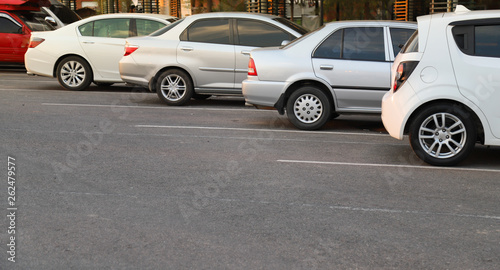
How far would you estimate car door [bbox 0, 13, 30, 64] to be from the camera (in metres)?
20.0

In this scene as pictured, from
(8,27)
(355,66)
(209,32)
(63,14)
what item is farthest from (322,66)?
(63,14)

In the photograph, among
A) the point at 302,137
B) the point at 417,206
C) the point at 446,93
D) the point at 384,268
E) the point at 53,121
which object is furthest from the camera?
the point at 53,121

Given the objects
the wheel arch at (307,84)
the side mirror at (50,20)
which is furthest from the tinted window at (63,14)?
the wheel arch at (307,84)

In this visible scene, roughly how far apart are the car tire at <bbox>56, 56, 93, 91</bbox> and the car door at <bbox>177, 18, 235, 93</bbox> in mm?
3380

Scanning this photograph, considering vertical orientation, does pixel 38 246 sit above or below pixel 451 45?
below

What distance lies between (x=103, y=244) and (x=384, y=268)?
1.96 meters

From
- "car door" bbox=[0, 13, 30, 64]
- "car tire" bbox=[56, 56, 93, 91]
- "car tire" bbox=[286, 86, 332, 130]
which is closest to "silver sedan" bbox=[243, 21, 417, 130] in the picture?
"car tire" bbox=[286, 86, 332, 130]

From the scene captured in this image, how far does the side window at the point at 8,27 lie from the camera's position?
20.0 m

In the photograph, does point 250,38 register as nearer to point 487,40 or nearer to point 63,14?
point 487,40

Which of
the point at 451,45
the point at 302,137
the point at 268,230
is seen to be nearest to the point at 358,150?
the point at 302,137

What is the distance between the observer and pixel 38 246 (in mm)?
5195

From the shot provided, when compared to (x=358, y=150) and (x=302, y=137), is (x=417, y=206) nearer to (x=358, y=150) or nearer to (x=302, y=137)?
(x=358, y=150)

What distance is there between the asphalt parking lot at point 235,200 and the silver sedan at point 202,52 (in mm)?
2272

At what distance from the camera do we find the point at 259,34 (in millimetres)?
13445
